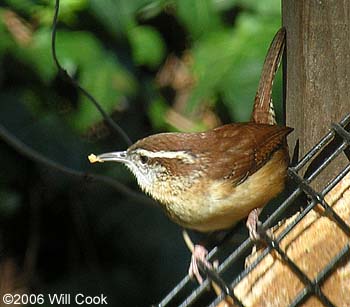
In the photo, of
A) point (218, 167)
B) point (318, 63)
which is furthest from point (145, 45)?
point (318, 63)

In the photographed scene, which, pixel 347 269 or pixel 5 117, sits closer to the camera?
pixel 347 269

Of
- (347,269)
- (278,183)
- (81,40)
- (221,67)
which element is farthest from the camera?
(81,40)

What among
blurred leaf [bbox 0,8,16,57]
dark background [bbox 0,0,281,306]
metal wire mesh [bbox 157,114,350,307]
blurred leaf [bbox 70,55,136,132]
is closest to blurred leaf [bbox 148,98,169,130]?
dark background [bbox 0,0,281,306]

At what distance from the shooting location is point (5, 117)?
4852 millimetres

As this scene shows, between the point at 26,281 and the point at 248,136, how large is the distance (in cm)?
241

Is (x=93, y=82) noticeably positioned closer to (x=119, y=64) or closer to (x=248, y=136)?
(x=119, y=64)

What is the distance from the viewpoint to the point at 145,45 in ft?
15.1

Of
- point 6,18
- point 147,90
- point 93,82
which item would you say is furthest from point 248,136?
point 6,18

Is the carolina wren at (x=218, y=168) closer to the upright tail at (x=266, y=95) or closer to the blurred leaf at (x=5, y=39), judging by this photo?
the upright tail at (x=266, y=95)

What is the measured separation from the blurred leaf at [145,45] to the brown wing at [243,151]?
1.02m

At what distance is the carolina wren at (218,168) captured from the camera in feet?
11.4

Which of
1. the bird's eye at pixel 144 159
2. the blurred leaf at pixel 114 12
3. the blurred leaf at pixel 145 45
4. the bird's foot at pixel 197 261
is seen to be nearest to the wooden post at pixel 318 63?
the bird's foot at pixel 197 261

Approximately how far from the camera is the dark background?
13.9ft

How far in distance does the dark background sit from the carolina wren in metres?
0.39
